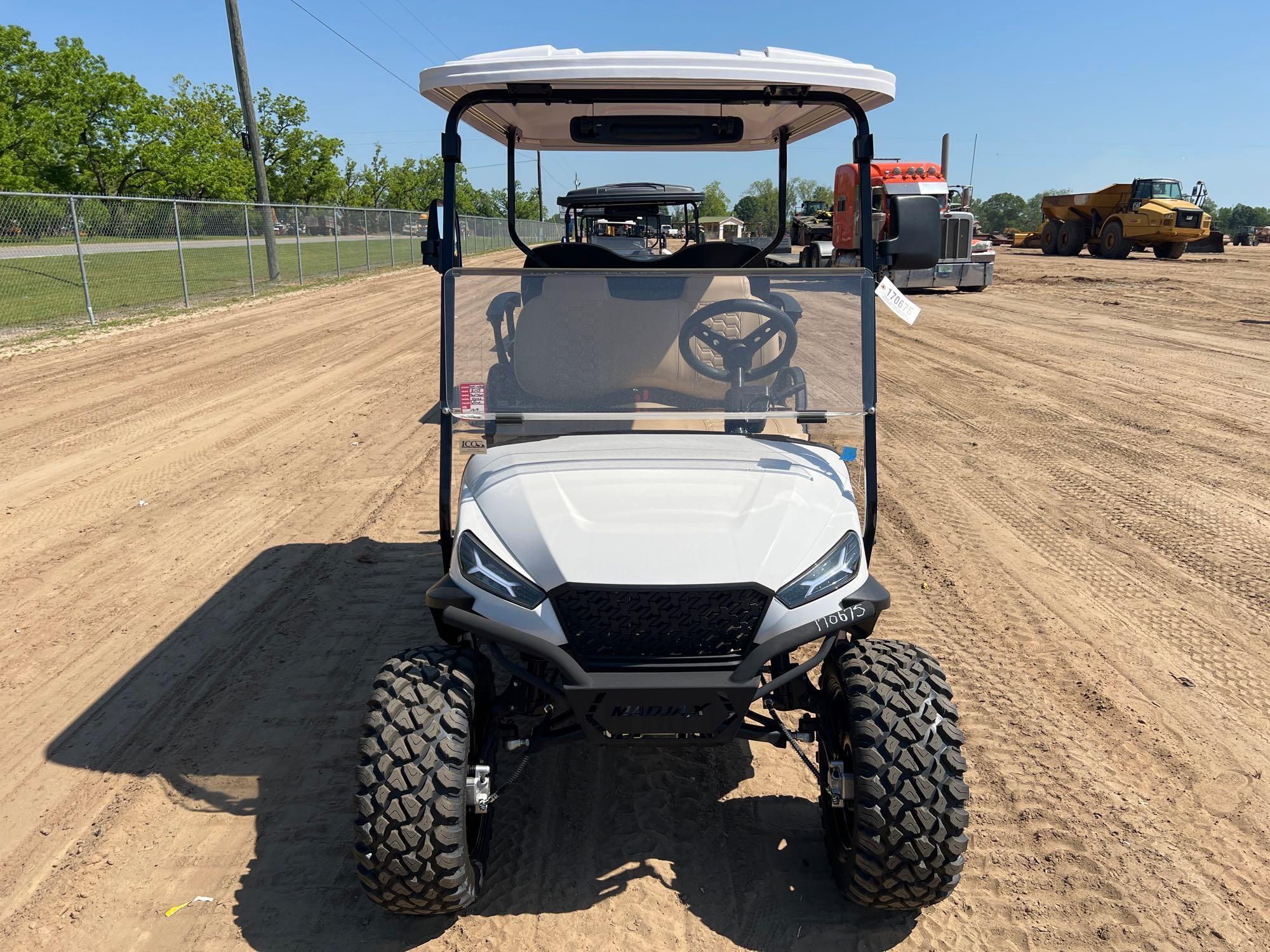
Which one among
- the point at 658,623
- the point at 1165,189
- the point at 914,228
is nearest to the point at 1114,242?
the point at 1165,189

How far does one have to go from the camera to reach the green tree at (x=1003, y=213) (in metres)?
87.2

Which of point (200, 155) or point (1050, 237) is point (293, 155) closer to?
point (200, 155)

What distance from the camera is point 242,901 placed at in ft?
8.97

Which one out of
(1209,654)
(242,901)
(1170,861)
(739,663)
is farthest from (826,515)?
(1209,654)

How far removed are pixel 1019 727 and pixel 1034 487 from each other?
11.2ft

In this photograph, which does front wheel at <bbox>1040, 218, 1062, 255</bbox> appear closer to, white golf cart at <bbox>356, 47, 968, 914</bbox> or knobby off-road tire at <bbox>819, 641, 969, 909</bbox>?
white golf cart at <bbox>356, 47, 968, 914</bbox>

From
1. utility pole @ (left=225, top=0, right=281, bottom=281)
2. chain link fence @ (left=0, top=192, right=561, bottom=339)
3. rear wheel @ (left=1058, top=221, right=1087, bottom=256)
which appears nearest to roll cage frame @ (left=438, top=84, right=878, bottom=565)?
chain link fence @ (left=0, top=192, right=561, bottom=339)

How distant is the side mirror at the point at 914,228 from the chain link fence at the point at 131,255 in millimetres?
Answer: 8687

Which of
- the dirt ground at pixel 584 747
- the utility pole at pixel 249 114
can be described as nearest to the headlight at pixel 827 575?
the dirt ground at pixel 584 747

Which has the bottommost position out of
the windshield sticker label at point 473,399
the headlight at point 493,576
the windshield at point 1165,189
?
the headlight at point 493,576

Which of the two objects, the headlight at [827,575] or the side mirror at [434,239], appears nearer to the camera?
the headlight at [827,575]

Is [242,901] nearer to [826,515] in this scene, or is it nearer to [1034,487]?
[826,515]

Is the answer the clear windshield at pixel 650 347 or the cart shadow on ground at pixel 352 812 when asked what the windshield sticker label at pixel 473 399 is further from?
the cart shadow on ground at pixel 352 812

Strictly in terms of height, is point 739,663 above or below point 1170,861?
above
